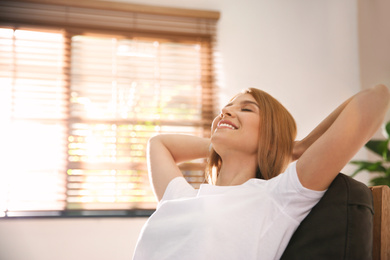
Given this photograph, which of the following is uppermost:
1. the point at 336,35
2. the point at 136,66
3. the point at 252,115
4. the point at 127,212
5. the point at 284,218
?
the point at 336,35

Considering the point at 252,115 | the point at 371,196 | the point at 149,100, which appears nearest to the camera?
the point at 371,196

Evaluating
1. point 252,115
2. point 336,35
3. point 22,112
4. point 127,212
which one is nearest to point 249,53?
point 336,35

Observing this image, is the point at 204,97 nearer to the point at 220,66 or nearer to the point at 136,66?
the point at 220,66

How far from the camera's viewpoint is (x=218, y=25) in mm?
3311

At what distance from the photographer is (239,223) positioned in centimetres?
100

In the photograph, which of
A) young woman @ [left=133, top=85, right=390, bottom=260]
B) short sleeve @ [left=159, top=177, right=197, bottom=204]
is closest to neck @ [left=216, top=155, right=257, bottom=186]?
young woman @ [left=133, top=85, right=390, bottom=260]

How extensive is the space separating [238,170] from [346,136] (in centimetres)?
49

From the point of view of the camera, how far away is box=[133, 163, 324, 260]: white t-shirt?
97 centimetres

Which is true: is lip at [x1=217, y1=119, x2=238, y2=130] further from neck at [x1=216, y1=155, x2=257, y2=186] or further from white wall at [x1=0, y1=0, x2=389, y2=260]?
white wall at [x1=0, y1=0, x2=389, y2=260]

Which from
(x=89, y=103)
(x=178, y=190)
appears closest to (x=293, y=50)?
(x=89, y=103)

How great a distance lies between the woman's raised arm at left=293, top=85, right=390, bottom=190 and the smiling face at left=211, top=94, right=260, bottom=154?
0.33m

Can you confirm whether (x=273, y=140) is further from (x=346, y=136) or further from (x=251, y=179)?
(x=346, y=136)

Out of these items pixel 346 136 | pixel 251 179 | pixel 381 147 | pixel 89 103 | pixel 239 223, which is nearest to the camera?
pixel 346 136

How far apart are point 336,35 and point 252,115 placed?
2416mm
